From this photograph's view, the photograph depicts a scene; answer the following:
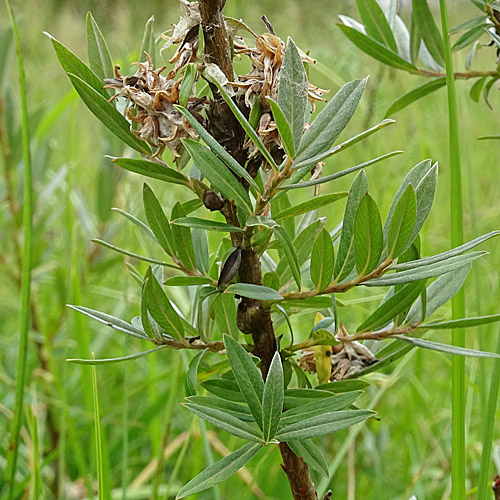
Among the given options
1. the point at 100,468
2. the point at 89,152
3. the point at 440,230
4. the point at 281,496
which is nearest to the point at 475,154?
the point at 440,230

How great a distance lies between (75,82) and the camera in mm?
274

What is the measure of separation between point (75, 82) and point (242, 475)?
2.06 feet

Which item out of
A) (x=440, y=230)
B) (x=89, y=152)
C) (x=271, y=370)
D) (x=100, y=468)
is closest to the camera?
(x=271, y=370)

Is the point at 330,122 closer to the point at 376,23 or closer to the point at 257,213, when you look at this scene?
the point at 257,213

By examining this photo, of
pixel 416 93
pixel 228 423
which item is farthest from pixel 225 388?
pixel 416 93

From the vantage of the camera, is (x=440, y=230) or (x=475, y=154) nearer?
(x=440, y=230)

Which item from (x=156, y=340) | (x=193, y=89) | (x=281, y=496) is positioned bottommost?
(x=281, y=496)

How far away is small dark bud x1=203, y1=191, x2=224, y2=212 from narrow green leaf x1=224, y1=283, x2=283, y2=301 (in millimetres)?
43

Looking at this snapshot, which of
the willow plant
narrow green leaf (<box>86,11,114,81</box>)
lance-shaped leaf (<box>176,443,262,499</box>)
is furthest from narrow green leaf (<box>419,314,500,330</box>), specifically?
narrow green leaf (<box>86,11,114,81</box>)

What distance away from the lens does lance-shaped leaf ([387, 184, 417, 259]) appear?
0.27 metres

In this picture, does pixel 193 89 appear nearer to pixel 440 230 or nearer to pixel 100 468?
pixel 100 468

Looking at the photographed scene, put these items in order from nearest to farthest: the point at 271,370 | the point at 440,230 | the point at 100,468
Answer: the point at 271,370, the point at 100,468, the point at 440,230

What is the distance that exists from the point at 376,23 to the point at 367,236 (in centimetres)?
22

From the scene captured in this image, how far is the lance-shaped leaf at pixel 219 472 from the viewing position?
27cm
